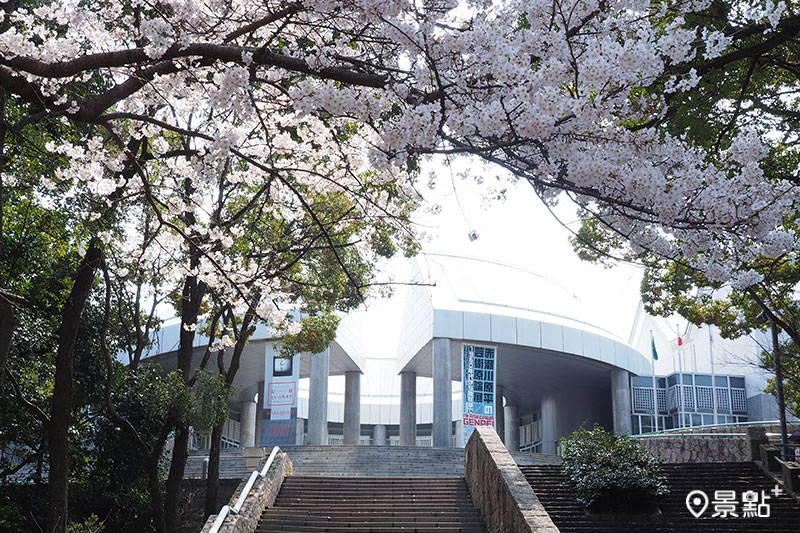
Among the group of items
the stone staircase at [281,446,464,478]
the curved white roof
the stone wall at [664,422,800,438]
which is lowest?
the stone staircase at [281,446,464,478]

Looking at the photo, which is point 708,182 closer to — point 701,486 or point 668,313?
point 701,486

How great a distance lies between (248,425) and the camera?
37719mm

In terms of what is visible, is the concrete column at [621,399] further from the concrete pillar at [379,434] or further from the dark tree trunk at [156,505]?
the dark tree trunk at [156,505]

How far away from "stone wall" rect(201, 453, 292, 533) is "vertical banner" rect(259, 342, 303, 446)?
8119 millimetres

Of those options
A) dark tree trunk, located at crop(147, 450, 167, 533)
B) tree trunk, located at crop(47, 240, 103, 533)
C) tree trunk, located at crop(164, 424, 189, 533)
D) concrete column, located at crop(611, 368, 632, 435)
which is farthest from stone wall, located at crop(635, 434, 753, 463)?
concrete column, located at crop(611, 368, 632, 435)

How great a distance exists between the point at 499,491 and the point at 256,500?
386 centimetres

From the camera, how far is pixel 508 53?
12.4ft

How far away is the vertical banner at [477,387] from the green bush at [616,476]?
11.9m

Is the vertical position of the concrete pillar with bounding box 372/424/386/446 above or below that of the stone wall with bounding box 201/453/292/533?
above

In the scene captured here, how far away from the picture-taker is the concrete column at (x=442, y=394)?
25.4 m

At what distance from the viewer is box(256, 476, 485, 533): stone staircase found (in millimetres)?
11406

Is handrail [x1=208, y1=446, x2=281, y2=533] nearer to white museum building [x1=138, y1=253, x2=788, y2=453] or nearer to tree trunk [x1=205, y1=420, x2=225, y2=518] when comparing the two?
tree trunk [x1=205, y1=420, x2=225, y2=518]

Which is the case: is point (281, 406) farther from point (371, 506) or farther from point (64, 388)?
point (64, 388)

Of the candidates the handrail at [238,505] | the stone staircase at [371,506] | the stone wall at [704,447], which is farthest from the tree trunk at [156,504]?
the stone wall at [704,447]
